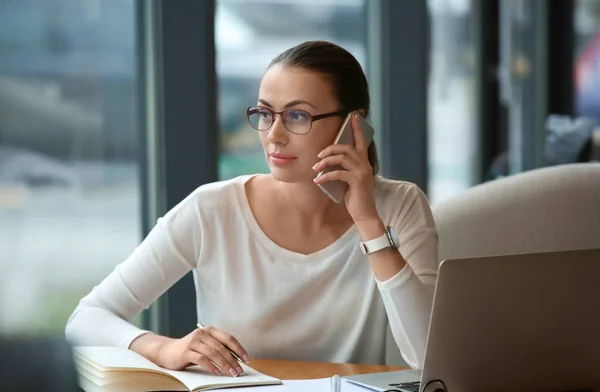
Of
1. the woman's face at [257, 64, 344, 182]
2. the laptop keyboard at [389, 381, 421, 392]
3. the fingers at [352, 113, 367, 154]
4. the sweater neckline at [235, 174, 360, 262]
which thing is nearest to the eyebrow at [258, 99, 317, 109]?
the woman's face at [257, 64, 344, 182]

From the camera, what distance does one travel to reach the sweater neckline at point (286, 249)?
2.06 meters

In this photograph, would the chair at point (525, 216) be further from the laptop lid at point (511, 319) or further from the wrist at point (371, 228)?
the laptop lid at point (511, 319)

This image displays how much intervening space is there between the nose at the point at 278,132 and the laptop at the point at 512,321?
725 millimetres

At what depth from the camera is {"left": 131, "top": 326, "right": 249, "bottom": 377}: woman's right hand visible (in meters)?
1.57

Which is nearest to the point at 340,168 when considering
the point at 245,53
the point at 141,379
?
the point at 141,379

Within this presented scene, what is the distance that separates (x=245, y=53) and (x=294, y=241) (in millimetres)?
1732

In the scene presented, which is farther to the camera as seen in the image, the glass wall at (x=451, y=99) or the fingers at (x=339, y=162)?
the glass wall at (x=451, y=99)

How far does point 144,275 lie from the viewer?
198 centimetres

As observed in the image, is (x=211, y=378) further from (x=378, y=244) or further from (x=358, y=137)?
(x=358, y=137)

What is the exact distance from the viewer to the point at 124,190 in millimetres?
3156

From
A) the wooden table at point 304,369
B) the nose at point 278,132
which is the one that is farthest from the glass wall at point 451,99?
the wooden table at point 304,369

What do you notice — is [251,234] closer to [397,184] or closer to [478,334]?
[397,184]

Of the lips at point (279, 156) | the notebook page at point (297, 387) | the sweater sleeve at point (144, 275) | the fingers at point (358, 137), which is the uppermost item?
the fingers at point (358, 137)

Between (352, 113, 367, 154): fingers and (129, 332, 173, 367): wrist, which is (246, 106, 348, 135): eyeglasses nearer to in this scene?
(352, 113, 367, 154): fingers
